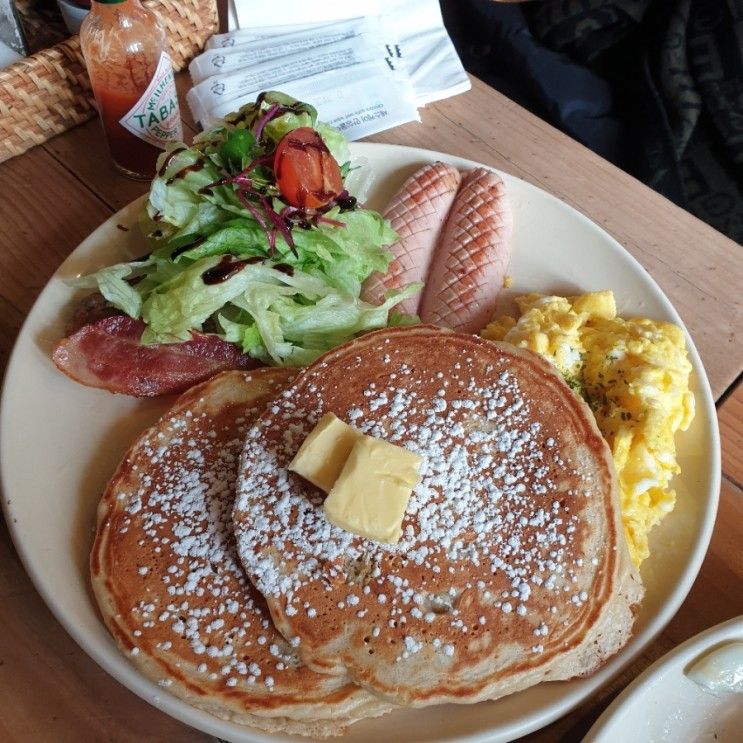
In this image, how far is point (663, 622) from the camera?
1347mm

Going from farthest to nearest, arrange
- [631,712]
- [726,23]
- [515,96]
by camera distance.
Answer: [515,96], [726,23], [631,712]

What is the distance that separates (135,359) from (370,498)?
2.43 ft

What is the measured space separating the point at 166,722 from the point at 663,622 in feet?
3.08

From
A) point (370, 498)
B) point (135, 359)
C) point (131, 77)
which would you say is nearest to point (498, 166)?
point (131, 77)

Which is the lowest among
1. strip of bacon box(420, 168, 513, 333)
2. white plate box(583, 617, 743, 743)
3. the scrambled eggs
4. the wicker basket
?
white plate box(583, 617, 743, 743)

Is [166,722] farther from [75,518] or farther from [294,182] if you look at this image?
[294,182]

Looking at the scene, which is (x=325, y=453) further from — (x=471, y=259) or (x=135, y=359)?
(x=471, y=259)

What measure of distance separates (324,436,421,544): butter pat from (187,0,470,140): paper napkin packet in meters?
1.33

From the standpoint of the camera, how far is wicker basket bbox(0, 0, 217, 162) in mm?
2062

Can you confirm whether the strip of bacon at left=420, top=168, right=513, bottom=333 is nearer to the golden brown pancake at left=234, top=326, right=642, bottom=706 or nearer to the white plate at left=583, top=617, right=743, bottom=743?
the golden brown pancake at left=234, top=326, right=642, bottom=706

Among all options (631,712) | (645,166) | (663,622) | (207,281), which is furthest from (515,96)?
Result: (631,712)

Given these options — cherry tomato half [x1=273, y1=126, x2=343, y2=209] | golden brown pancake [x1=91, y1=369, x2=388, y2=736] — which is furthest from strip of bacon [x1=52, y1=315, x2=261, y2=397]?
cherry tomato half [x1=273, y1=126, x2=343, y2=209]

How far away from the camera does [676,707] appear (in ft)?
3.93

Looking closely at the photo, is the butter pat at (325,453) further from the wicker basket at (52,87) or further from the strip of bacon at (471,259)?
the wicker basket at (52,87)
